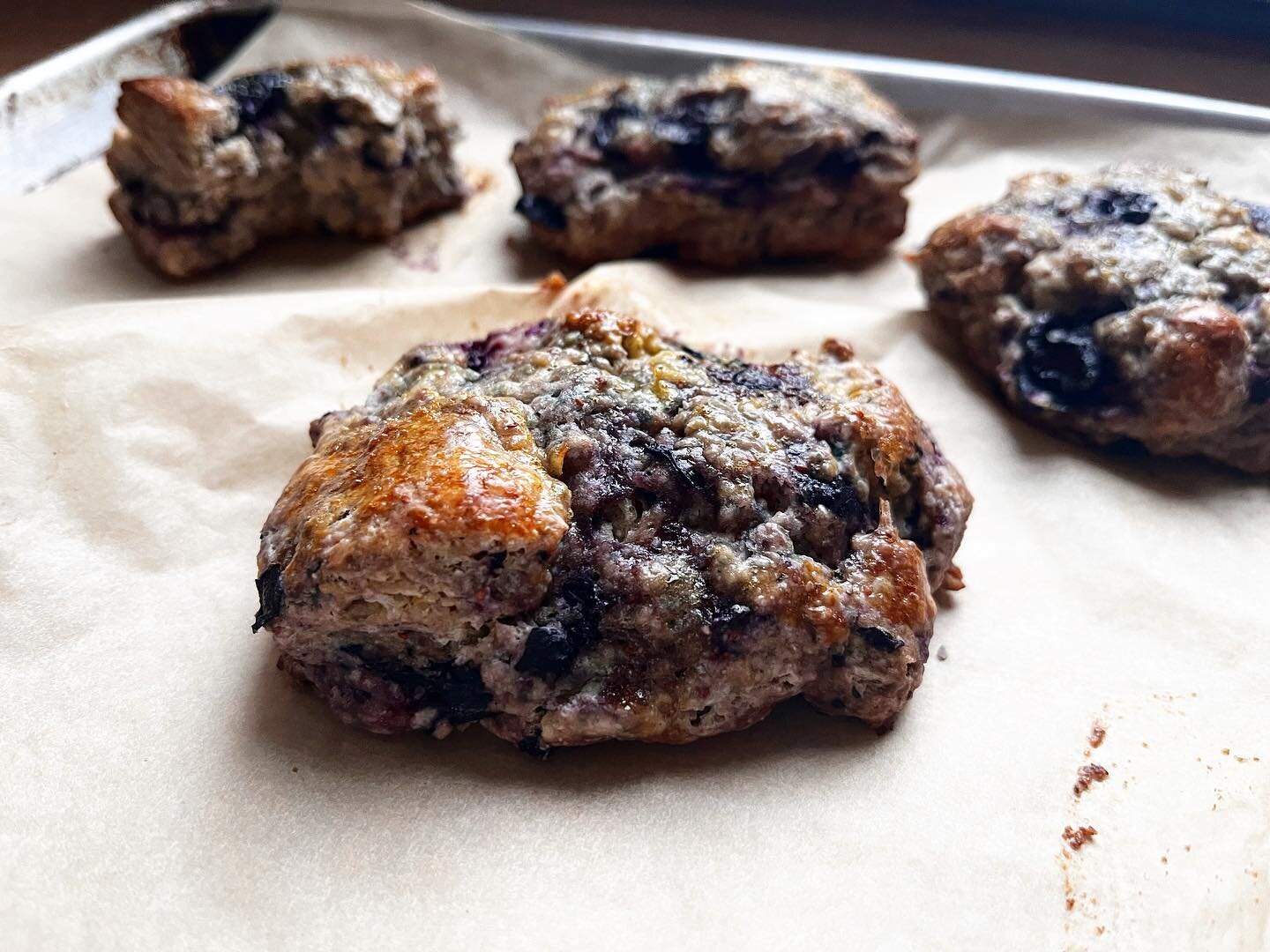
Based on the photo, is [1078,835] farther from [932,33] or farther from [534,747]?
[932,33]

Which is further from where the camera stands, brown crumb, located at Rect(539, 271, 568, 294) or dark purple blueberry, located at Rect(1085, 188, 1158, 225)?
brown crumb, located at Rect(539, 271, 568, 294)

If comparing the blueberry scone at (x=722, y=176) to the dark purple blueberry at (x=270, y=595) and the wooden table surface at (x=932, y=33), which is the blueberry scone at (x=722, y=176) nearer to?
the wooden table surface at (x=932, y=33)

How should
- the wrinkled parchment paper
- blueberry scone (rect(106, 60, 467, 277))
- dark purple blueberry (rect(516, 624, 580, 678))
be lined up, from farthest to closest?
blueberry scone (rect(106, 60, 467, 277)) < dark purple blueberry (rect(516, 624, 580, 678)) < the wrinkled parchment paper

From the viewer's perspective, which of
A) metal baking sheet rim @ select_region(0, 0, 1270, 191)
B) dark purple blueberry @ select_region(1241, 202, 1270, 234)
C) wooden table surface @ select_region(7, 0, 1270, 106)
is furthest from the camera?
wooden table surface @ select_region(7, 0, 1270, 106)

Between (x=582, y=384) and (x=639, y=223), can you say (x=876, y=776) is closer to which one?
(x=582, y=384)

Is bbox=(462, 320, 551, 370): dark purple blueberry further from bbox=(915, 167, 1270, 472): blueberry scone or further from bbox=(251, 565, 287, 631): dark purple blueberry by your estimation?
bbox=(915, 167, 1270, 472): blueberry scone

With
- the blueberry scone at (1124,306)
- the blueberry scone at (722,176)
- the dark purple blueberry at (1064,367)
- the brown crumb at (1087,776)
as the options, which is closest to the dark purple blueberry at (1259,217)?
the blueberry scone at (1124,306)

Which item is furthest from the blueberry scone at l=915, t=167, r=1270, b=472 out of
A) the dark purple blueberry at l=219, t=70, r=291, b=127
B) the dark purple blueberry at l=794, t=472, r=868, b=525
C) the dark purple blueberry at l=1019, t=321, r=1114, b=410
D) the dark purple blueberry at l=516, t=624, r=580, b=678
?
the dark purple blueberry at l=219, t=70, r=291, b=127
